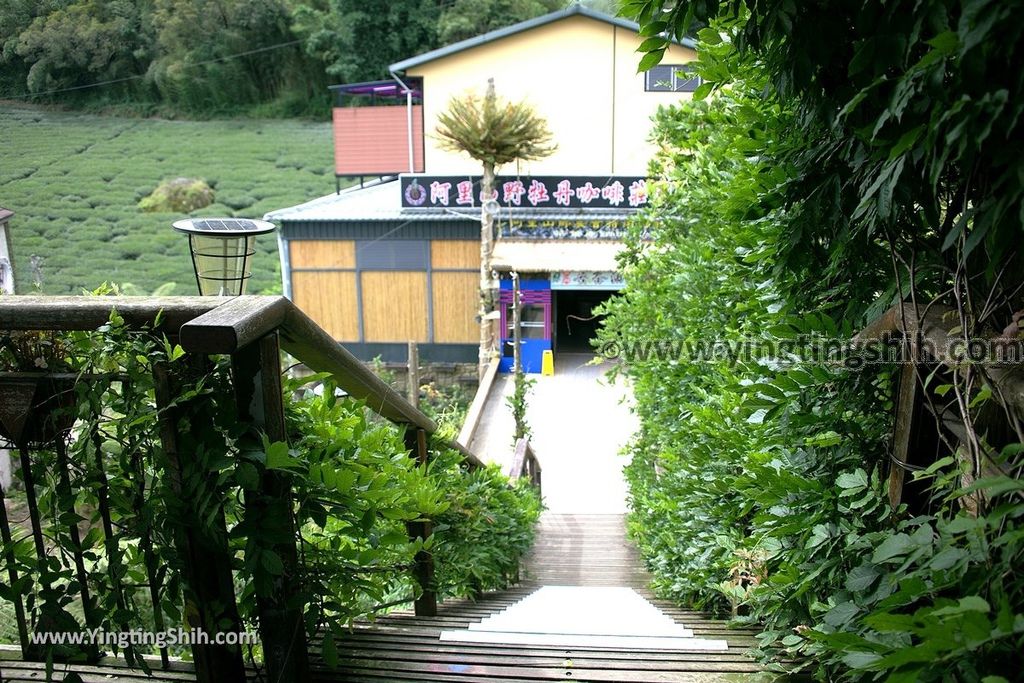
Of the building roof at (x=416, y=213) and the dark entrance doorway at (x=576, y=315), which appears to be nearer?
the building roof at (x=416, y=213)

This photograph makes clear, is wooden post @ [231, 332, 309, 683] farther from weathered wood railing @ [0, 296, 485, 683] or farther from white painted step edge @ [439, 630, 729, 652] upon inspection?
Answer: white painted step edge @ [439, 630, 729, 652]

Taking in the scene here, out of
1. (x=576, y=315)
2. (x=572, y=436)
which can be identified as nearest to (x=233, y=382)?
(x=572, y=436)

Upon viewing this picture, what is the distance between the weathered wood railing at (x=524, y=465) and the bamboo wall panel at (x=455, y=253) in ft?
22.9

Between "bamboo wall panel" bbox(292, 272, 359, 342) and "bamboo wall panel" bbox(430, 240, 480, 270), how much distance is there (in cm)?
180

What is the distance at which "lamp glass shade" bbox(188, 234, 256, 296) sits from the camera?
370 cm

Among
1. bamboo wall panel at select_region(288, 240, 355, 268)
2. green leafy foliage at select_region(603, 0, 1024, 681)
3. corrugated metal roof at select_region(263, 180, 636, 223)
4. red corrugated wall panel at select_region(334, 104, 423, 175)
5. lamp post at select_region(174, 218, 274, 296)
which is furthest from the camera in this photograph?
red corrugated wall panel at select_region(334, 104, 423, 175)

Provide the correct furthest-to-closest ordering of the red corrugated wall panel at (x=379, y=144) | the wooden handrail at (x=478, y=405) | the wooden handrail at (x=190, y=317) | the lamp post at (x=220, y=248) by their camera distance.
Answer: the red corrugated wall panel at (x=379, y=144)
the wooden handrail at (x=478, y=405)
the lamp post at (x=220, y=248)
the wooden handrail at (x=190, y=317)

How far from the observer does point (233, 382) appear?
168 centimetres

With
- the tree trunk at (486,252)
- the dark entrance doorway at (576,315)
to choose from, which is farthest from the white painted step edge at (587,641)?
the dark entrance doorway at (576,315)

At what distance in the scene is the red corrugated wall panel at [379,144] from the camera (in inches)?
679

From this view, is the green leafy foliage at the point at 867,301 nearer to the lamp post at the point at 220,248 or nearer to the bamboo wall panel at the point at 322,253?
the lamp post at the point at 220,248

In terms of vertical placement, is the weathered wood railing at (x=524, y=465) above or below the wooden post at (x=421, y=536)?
below

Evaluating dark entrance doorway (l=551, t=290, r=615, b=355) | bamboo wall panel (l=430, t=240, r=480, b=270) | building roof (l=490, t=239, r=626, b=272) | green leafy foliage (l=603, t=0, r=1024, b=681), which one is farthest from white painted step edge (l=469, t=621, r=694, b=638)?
dark entrance doorway (l=551, t=290, r=615, b=355)

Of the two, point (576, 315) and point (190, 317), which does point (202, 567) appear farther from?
point (576, 315)
